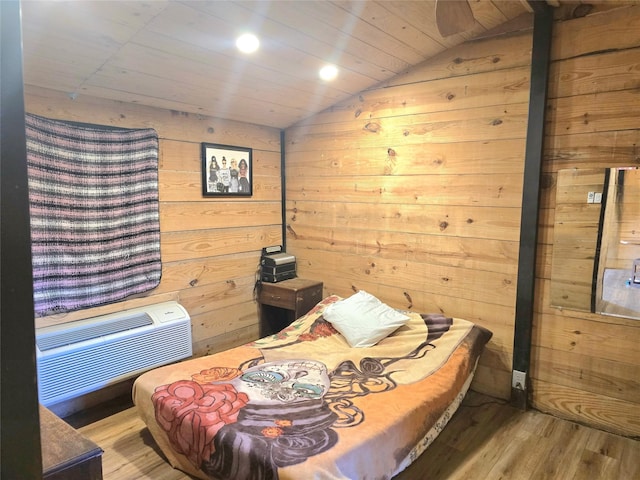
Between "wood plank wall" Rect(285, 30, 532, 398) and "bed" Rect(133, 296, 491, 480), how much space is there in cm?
34

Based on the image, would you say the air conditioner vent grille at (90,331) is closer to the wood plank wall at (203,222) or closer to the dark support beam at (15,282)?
the wood plank wall at (203,222)

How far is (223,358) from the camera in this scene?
2574 mm

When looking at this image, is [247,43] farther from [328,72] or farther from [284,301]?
[284,301]

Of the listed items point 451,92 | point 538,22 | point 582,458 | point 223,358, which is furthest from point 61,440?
point 538,22

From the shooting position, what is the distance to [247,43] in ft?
7.52

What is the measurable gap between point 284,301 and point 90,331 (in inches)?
58.6

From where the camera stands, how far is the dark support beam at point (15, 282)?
55 centimetres

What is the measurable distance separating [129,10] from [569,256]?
2.70m

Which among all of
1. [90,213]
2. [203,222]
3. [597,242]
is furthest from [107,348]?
[597,242]

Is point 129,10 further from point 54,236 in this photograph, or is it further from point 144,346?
Result: point 144,346

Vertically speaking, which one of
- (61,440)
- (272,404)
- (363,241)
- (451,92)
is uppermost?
(451,92)

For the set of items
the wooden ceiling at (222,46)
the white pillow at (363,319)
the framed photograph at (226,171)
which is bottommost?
the white pillow at (363,319)

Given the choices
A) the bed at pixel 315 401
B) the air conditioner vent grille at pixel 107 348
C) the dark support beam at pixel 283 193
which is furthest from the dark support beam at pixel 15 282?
the dark support beam at pixel 283 193

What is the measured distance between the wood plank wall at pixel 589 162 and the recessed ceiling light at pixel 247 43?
69.9 inches
